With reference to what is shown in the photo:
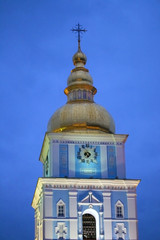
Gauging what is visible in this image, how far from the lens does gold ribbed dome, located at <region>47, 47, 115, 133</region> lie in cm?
4047

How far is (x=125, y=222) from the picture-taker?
37.2m

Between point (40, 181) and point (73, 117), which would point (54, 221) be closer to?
point (40, 181)

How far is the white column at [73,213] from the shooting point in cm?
3612

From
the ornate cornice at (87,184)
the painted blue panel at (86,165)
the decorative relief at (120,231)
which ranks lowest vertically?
the decorative relief at (120,231)

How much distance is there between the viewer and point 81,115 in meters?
40.8

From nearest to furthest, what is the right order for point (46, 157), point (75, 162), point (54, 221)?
point (54, 221)
point (75, 162)
point (46, 157)

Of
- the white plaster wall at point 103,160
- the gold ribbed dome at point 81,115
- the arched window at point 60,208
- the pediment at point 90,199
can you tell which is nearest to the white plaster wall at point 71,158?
the gold ribbed dome at point 81,115

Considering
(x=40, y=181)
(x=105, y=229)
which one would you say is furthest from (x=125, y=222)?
(x=40, y=181)

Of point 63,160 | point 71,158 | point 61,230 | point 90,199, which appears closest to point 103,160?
point 71,158

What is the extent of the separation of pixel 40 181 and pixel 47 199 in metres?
1.45

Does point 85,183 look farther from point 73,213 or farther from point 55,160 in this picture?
point 55,160

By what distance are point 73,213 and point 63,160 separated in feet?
14.1

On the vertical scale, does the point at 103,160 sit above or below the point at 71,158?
below

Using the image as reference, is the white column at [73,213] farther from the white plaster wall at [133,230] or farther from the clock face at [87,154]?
the white plaster wall at [133,230]
